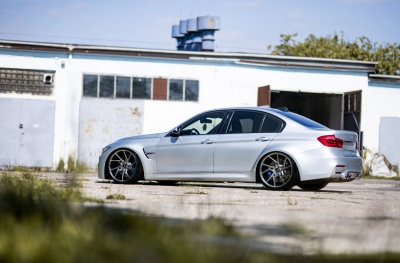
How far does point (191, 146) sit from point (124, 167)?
1386 mm

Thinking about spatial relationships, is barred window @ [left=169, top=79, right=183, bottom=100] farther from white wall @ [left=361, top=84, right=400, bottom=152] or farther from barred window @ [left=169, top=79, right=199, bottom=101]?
white wall @ [left=361, top=84, right=400, bottom=152]

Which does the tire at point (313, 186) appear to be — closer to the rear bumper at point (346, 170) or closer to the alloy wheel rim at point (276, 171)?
the rear bumper at point (346, 170)

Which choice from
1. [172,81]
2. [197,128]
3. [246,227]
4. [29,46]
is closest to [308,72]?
[172,81]

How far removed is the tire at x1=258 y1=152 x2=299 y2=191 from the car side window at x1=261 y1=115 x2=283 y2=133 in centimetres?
52

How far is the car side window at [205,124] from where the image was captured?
47.7ft


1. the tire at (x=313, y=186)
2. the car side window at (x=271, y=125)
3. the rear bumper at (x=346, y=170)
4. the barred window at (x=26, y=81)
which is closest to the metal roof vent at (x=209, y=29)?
the barred window at (x=26, y=81)

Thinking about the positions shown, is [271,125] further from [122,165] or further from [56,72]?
[56,72]

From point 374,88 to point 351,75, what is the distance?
1.21m

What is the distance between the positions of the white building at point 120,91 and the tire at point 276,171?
52.0 ft

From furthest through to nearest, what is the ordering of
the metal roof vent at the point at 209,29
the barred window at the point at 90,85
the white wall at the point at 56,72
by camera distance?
the metal roof vent at the point at 209,29 → the barred window at the point at 90,85 → the white wall at the point at 56,72

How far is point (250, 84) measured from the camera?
102 feet

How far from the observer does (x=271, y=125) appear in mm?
14156

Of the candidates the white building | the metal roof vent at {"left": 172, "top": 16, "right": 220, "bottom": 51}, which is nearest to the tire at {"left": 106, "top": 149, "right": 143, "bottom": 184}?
the white building

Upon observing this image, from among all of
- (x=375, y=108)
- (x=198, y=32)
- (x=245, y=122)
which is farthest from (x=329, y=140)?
(x=198, y=32)
